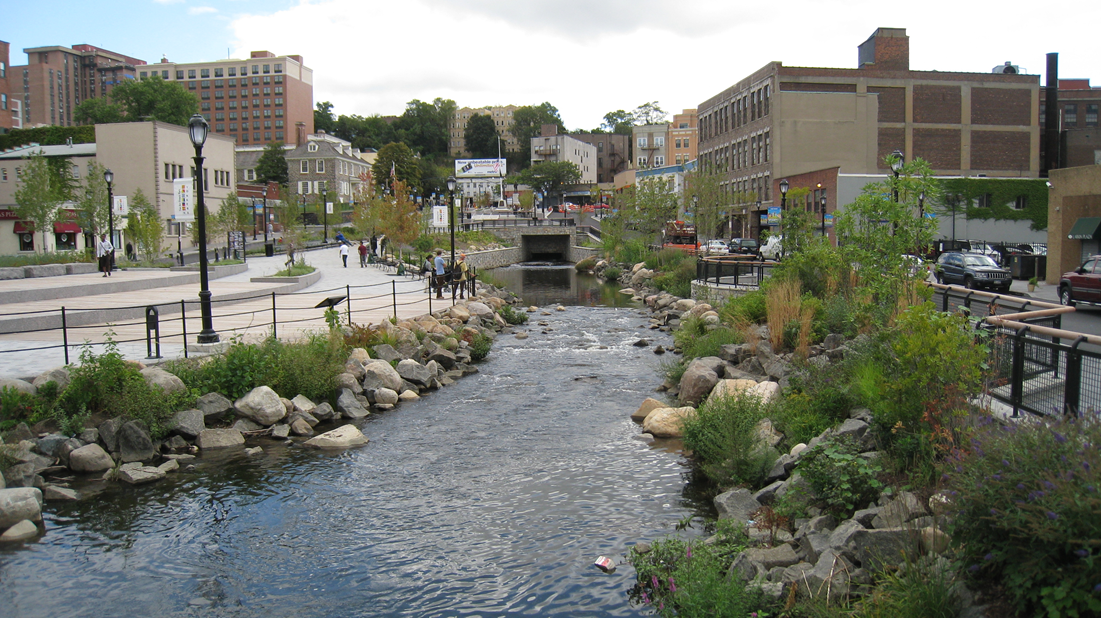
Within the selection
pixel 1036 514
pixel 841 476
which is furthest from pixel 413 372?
pixel 1036 514

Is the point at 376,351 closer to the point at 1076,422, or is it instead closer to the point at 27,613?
the point at 27,613

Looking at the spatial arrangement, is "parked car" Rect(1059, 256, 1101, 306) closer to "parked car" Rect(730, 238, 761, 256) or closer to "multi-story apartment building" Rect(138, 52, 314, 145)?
"parked car" Rect(730, 238, 761, 256)

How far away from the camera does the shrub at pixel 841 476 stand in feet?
28.3

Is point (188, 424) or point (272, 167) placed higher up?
point (272, 167)

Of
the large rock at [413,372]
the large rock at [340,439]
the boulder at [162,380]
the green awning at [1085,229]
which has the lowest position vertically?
the large rock at [340,439]

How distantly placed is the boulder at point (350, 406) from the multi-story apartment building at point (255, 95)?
13679cm

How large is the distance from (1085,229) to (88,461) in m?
37.3

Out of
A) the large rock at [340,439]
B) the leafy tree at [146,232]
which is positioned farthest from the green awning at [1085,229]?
the leafy tree at [146,232]

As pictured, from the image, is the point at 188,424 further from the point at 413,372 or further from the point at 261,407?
the point at 413,372

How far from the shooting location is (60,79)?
169250 millimetres

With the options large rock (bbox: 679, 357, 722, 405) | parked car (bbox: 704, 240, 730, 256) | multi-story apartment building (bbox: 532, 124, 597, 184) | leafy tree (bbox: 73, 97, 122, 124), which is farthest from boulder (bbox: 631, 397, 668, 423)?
multi-story apartment building (bbox: 532, 124, 597, 184)

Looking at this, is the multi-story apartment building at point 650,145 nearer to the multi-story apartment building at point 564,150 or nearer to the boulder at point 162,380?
the multi-story apartment building at point 564,150

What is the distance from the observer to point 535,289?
49625mm

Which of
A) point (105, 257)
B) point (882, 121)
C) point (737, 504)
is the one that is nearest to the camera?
point (737, 504)
